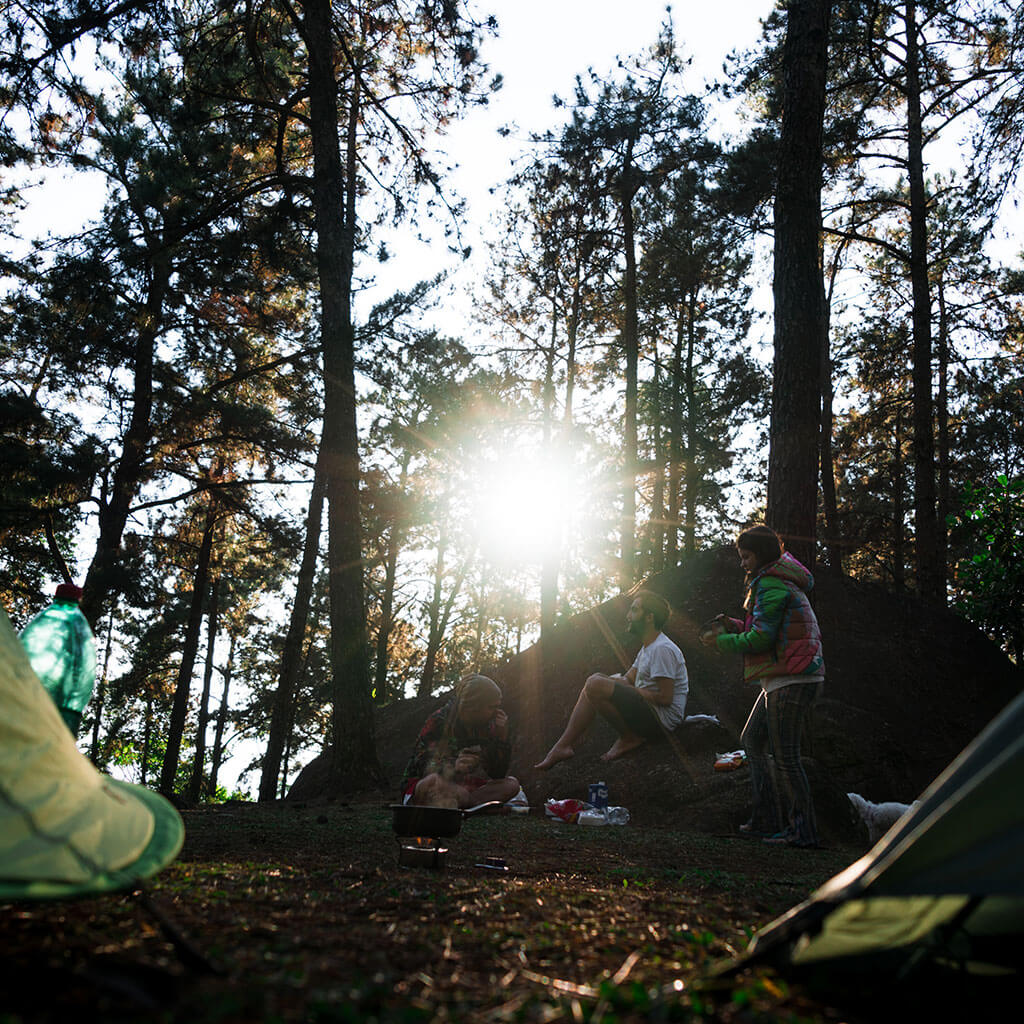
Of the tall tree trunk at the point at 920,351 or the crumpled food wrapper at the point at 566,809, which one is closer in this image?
the crumpled food wrapper at the point at 566,809

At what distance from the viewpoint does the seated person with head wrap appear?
5914 millimetres

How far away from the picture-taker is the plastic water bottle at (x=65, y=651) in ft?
12.3

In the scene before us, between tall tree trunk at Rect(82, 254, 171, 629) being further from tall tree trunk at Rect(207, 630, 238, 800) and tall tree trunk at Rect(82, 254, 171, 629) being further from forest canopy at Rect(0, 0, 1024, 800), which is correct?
tall tree trunk at Rect(207, 630, 238, 800)

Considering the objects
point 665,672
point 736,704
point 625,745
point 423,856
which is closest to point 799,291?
point 665,672

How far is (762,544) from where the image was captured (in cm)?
536

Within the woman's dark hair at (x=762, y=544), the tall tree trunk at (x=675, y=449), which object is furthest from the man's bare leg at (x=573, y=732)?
the tall tree trunk at (x=675, y=449)

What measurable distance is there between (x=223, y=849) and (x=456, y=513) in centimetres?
1906

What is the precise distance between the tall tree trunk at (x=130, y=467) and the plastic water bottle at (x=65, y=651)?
29.9 ft

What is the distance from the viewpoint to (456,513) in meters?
23.1

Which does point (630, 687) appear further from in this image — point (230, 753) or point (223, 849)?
point (230, 753)

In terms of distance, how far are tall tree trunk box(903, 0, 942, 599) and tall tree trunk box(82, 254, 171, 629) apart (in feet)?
42.0

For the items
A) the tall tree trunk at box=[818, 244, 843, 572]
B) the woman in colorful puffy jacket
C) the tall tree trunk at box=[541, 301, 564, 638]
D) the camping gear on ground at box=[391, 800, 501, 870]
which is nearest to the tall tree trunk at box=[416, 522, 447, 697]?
the tall tree trunk at box=[541, 301, 564, 638]

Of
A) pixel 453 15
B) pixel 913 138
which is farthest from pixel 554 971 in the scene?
pixel 913 138

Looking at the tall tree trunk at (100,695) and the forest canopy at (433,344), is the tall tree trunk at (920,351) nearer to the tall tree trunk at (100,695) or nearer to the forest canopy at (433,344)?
the forest canopy at (433,344)
